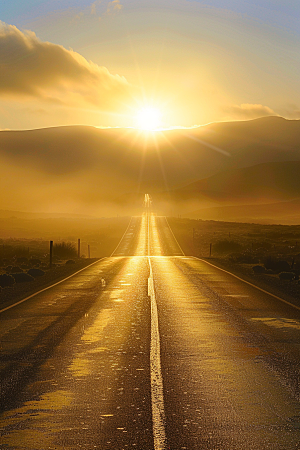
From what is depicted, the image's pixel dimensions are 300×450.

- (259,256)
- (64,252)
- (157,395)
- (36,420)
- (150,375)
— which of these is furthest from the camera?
(64,252)

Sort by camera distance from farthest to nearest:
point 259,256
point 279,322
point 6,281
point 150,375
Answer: point 259,256
point 6,281
point 279,322
point 150,375

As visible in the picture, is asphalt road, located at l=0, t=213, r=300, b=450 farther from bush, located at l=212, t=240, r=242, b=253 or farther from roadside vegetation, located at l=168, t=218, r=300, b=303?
bush, located at l=212, t=240, r=242, b=253

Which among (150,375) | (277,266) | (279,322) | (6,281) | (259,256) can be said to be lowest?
(259,256)

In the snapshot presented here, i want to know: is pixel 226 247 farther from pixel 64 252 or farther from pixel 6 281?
pixel 6 281

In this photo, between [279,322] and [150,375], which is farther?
[279,322]

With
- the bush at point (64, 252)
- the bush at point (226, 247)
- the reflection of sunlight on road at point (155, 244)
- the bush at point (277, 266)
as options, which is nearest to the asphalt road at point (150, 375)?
the bush at point (277, 266)

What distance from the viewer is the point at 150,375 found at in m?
7.34

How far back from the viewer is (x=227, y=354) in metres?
8.77

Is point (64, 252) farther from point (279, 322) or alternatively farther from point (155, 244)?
point (279, 322)

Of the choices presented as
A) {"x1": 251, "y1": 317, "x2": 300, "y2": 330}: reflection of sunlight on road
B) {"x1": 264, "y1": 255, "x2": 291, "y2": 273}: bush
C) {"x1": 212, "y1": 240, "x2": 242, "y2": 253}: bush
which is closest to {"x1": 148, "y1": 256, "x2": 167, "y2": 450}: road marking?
{"x1": 251, "y1": 317, "x2": 300, "y2": 330}: reflection of sunlight on road

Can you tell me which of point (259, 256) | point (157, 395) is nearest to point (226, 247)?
point (259, 256)

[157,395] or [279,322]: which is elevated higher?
[157,395]

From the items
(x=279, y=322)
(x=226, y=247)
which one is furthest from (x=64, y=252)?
(x=279, y=322)

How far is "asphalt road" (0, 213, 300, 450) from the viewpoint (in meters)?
5.17
